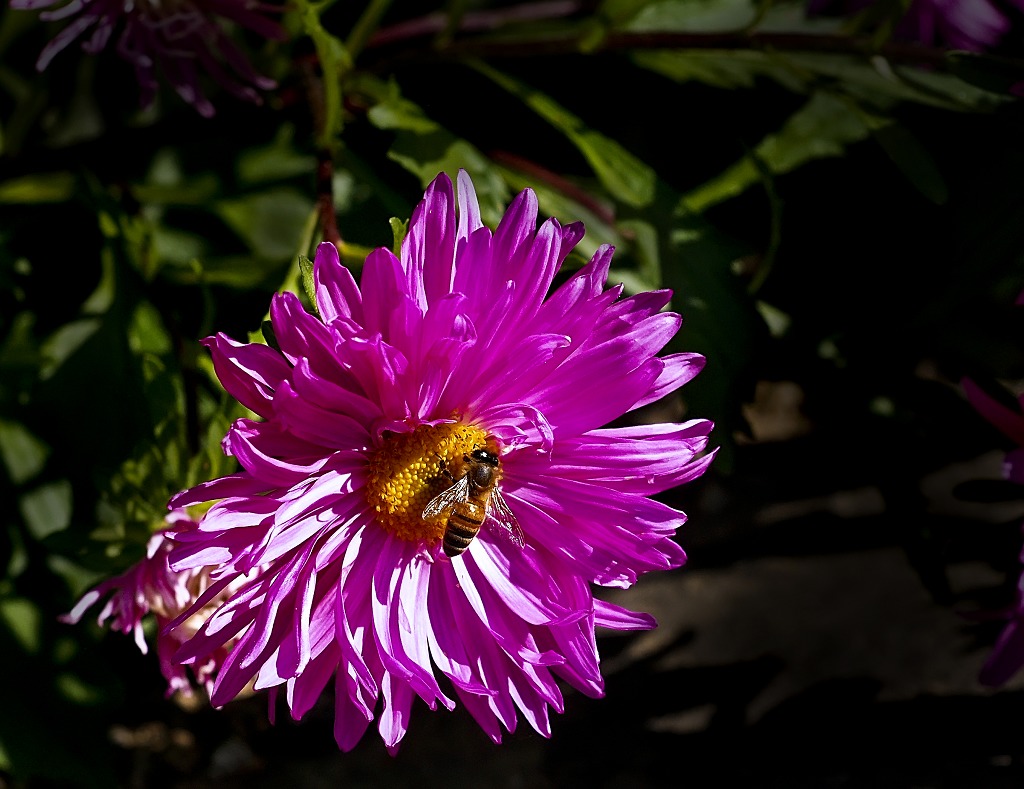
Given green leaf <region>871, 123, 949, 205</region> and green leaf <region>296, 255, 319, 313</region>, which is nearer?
green leaf <region>296, 255, 319, 313</region>

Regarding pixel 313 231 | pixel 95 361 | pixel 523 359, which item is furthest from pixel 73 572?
pixel 523 359

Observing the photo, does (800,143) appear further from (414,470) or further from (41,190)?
(41,190)

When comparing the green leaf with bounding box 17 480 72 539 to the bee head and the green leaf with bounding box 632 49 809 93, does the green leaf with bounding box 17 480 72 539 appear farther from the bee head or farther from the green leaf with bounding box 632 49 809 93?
the green leaf with bounding box 632 49 809 93

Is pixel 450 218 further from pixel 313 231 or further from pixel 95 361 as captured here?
pixel 95 361

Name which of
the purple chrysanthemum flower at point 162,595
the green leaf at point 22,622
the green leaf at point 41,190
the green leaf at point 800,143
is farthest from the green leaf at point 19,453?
the green leaf at point 800,143

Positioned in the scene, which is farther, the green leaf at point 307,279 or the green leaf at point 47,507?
the green leaf at point 47,507

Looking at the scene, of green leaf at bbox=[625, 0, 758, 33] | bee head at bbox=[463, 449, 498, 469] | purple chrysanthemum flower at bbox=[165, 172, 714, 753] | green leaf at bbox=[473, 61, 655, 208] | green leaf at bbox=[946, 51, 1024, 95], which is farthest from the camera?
green leaf at bbox=[625, 0, 758, 33]

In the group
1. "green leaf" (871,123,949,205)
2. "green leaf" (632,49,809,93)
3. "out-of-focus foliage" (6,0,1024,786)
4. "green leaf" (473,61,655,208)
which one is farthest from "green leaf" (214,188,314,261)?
"green leaf" (871,123,949,205)

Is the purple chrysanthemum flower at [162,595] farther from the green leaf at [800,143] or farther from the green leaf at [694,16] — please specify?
the green leaf at [694,16]
